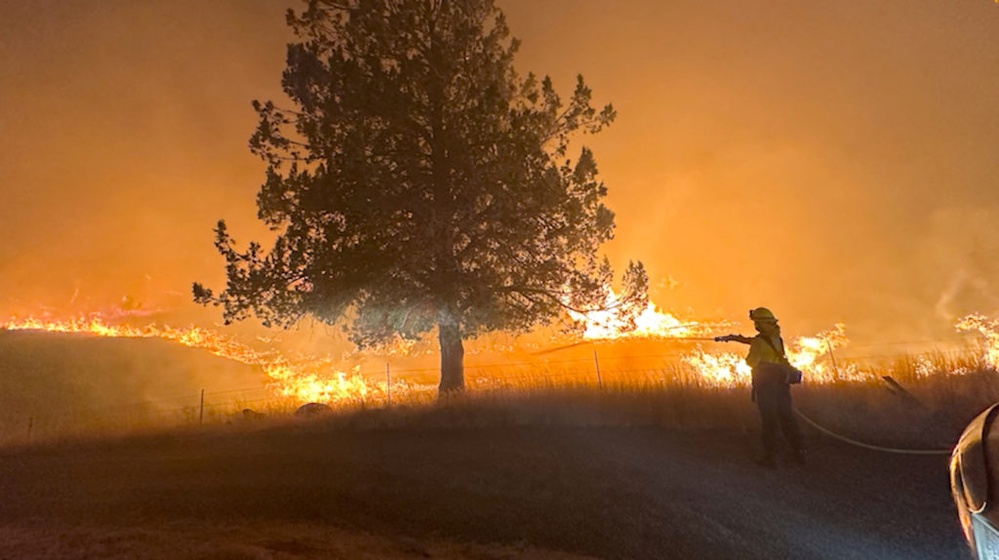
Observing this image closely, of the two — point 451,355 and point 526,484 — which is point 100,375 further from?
point 526,484

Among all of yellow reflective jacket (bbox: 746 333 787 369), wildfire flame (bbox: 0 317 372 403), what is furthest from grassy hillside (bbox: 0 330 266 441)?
yellow reflective jacket (bbox: 746 333 787 369)

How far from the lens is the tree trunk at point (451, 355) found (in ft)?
52.3

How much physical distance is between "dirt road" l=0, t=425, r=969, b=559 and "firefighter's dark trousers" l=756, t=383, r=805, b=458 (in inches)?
17.0

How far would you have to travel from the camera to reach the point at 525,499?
721 cm

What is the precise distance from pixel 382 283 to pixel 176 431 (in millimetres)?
6869

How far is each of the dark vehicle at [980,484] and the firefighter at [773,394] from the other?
223 inches

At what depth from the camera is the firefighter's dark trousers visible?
8445 mm

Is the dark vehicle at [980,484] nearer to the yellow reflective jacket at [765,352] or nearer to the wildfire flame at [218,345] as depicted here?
the yellow reflective jacket at [765,352]

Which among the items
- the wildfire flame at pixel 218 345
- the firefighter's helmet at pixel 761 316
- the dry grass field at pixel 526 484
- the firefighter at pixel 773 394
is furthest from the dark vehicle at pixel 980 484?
the wildfire flame at pixel 218 345

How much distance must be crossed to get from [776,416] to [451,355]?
381 inches

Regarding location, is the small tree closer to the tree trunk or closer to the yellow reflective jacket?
the tree trunk

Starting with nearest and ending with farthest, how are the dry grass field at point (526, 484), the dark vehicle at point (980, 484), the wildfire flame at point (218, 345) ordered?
the dark vehicle at point (980, 484)
the dry grass field at point (526, 484)
the wildfire flame at point (218, 345)

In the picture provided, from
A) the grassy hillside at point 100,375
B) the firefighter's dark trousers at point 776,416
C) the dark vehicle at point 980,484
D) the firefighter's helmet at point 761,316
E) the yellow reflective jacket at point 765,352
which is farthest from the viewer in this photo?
the grassy hillside at point 100,375

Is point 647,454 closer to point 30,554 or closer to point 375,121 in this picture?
point 30,554
